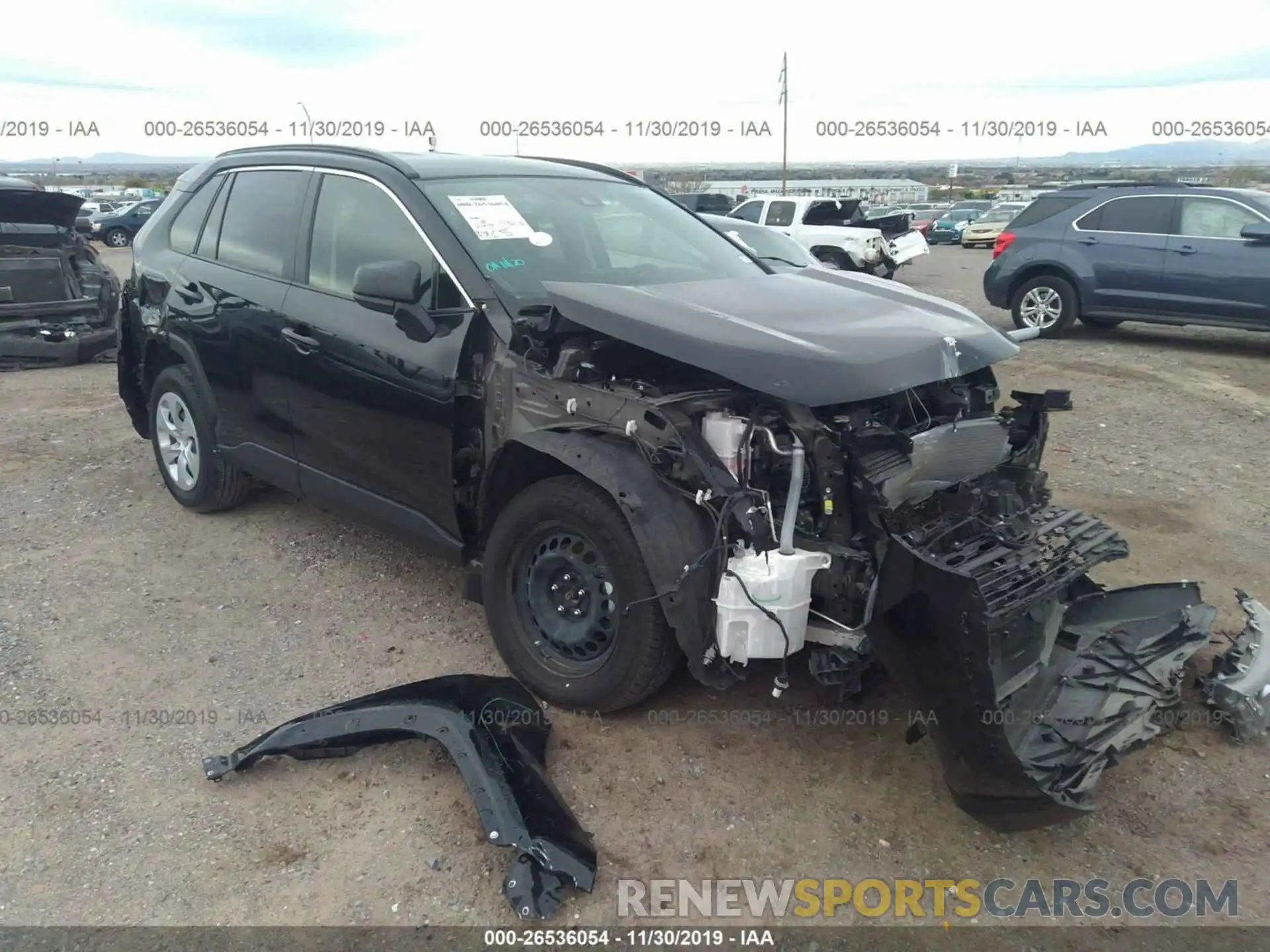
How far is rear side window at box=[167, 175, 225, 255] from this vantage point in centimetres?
486

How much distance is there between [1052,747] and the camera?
2.77 metres

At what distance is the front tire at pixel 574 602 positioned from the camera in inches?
117

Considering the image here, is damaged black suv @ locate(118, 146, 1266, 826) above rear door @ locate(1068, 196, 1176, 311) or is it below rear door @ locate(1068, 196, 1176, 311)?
below

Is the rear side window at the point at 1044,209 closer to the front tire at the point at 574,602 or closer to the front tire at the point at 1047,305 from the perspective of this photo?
the front tire at the point at 1047,305

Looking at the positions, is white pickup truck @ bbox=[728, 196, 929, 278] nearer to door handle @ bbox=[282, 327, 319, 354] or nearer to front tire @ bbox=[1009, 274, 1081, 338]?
front tire @ bbox=[1009, 274, 1081, 338]

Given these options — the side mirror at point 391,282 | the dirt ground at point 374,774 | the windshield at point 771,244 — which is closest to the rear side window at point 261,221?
the side mirror at point 391,282

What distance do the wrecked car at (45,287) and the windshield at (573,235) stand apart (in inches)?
289

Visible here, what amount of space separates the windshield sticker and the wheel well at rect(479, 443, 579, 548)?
0.89m

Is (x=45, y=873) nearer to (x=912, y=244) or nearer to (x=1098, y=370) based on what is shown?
(x=1098, y=370)

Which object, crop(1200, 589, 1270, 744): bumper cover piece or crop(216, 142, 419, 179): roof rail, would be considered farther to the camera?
crop(216, 142, 419, 179): roof rail

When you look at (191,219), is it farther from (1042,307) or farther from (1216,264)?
(1216,264)

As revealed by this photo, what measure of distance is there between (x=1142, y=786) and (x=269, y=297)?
387 cm

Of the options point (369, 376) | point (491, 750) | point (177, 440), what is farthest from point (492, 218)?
point (177, 440)

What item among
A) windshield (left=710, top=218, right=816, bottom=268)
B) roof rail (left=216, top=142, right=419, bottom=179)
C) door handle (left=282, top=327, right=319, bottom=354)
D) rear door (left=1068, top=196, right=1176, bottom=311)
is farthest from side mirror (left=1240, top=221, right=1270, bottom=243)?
door handle (left=282, top=327, right=319, bottom=354)
